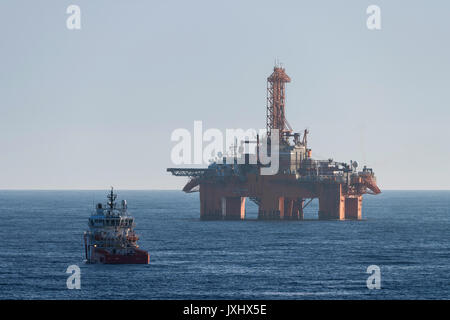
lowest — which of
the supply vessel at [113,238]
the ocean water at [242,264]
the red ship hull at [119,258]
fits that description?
the ocean water at [242,264]

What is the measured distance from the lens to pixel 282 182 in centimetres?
16975

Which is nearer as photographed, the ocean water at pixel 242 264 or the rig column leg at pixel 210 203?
the ocean water at pixel 242 264

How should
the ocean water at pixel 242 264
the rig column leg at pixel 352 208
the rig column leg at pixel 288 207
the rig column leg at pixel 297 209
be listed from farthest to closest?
1. the rig column leg at pixel 297 209
2. the rig column leg at pixel 352 208
3. the rig column leg at pixel 288 207
4. the ocean water at pixel 242 264

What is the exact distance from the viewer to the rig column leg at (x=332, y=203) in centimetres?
17100

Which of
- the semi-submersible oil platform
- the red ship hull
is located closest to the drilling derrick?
the semi-submersible oil platform

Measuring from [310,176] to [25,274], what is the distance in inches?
3542

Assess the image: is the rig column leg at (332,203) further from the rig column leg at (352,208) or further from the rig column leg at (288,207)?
the rig column leg at (288,207)

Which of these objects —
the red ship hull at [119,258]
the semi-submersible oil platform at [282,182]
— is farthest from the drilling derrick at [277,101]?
the red ship hull at [119,258]

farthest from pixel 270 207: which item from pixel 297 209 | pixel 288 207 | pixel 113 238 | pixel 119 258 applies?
pixel 113 238

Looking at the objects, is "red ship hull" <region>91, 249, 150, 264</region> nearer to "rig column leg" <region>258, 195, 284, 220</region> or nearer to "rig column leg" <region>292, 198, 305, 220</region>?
"rig column leg" <region>258, 195, 284, 220</region>

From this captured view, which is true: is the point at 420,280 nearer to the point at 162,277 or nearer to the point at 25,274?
the point at 162,277

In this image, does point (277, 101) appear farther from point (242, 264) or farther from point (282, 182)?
point (242, 264)

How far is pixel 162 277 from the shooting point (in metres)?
86.1

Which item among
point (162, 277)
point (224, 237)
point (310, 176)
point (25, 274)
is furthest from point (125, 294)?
point (310, 176)
